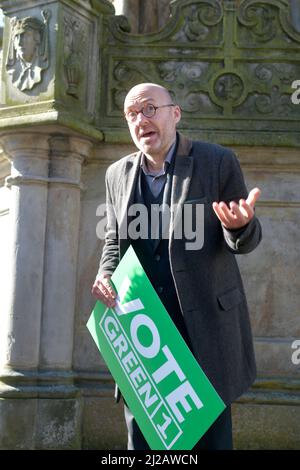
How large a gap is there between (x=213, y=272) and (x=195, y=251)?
0.10 m

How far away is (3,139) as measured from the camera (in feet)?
15.2

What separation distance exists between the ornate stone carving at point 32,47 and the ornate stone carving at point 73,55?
130 mm

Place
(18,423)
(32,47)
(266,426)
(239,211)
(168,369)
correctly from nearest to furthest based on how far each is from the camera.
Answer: (239,211), (168,369), (18,423), (266,426), (32,47)

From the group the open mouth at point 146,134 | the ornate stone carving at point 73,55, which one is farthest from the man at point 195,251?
the ornate stone carving at point 73,55

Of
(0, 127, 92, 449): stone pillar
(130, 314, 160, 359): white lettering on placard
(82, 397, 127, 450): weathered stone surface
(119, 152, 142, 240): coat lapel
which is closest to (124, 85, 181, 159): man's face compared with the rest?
(119, 152, 142, 240): coat lapel

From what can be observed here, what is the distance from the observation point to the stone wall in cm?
443

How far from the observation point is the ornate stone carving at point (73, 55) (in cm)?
460

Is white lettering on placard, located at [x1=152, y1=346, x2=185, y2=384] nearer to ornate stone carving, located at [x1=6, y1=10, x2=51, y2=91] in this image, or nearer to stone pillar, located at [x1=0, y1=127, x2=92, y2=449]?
stone pillar, located at [x1=0, y1=127, x2=92, y2=449]

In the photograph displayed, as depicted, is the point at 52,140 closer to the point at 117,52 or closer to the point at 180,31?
the point at 117,52

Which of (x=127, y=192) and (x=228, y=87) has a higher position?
(x=228, y=87)

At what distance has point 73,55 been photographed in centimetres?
464

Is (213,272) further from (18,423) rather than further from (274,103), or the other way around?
(274,103)

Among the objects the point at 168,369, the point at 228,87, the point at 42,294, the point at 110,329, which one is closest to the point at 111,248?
the point at 110,329

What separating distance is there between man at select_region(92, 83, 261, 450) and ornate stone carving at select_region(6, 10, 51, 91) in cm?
205
